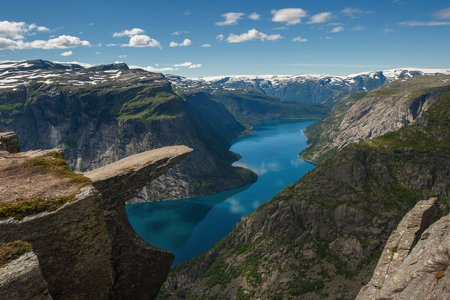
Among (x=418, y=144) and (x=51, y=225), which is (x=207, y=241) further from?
(x=51, y=225)

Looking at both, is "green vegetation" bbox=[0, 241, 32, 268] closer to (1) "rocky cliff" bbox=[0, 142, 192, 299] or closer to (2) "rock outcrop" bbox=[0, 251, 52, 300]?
(1) "rocky cliff" bbox=[0, 142, 192, 299]

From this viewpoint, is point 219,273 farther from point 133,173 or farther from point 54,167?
point 54,167

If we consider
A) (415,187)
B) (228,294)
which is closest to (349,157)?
(415,187)

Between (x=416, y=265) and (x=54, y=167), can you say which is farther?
(x=54, y=167)

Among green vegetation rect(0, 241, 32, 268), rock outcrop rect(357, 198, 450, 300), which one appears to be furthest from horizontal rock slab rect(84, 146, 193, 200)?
rock outcrop rect(357, 198, 450, 300)

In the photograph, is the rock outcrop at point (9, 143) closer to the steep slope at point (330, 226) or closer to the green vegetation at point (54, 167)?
the green vegetation at point (54, 167)

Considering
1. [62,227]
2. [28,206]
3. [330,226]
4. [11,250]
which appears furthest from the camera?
[330,226]

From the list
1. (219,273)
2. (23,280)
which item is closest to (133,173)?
(23,280)

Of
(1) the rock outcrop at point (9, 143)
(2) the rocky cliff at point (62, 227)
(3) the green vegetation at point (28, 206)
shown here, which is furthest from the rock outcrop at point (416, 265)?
(1) the rock outcrop at point (9, 143)
